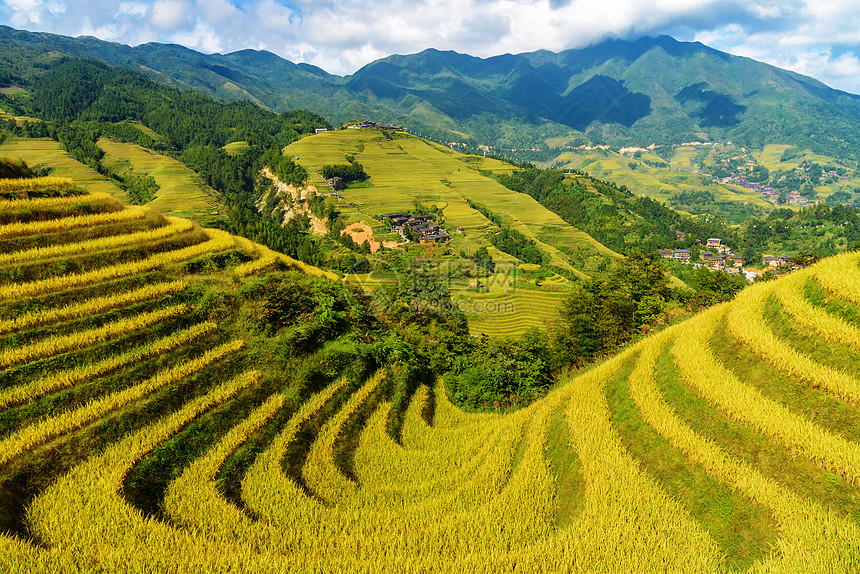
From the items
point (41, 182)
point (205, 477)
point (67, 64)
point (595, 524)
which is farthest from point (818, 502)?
point (67, 64)

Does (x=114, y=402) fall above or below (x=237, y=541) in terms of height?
above

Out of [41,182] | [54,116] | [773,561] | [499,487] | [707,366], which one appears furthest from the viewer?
[54,116]

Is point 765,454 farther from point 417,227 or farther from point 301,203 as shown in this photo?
point 301,203

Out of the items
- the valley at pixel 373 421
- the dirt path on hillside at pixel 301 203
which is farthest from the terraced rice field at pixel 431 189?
the valley at pixel 373 421

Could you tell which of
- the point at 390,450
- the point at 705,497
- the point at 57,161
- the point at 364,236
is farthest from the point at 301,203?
the point at 705,497

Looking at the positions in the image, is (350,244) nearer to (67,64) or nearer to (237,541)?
(237,541)

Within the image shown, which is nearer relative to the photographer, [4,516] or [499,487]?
[4,516]

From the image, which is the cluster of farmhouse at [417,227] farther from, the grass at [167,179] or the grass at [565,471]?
the grass at [565,471]

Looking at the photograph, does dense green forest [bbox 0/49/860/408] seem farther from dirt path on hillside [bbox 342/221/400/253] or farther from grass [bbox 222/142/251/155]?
dirt path on hillside [bbox 342/221/400/253]
